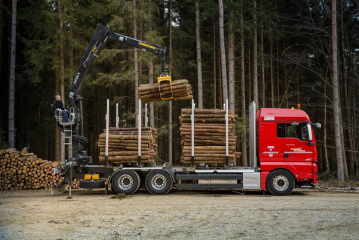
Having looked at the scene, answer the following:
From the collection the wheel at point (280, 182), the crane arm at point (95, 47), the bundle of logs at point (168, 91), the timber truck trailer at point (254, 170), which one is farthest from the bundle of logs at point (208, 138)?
the crane arm at point (95, 47)

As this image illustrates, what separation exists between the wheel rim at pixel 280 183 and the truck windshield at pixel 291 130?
62.9 inches

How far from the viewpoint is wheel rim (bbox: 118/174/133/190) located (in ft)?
46.2

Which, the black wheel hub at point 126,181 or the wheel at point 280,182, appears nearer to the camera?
the wheel at point 280,182

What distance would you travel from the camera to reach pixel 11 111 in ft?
71.7

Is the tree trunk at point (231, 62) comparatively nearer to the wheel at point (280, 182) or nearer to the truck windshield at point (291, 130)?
the truck windshield at point (291, 130)

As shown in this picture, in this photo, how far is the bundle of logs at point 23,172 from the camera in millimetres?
16609

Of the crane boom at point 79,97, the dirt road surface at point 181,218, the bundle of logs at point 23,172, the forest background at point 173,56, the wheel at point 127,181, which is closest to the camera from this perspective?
the dirt road surface at point 181,218

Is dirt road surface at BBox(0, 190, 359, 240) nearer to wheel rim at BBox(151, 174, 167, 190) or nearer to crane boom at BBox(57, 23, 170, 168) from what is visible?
wheel rim at BBox(151, 174, 167, 190)

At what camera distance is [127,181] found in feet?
46.3

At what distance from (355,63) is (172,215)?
75.4 feet

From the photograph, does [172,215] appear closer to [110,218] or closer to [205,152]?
[110,218]

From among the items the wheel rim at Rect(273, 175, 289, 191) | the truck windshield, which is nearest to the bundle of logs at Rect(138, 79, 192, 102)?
the truck windshield

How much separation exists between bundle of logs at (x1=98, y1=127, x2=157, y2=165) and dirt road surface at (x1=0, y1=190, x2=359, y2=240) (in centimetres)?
171

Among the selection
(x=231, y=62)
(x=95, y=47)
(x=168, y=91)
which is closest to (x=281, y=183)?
(x=168, y=91)
